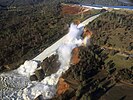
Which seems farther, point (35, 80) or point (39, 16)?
point (39, 16)

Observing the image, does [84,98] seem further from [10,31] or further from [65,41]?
[10,31]

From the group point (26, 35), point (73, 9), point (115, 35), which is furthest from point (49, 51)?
point (73, 9)

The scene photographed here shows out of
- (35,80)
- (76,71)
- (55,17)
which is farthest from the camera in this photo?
(55,17)

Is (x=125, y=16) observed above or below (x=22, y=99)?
above

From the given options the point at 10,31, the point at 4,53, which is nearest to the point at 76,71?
the point at 4,53

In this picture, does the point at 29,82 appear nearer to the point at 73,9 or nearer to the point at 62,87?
the point at 62,87

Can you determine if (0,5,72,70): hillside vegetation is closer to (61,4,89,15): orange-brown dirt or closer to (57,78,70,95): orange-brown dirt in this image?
(61,4,89,15): orange-brown dirt

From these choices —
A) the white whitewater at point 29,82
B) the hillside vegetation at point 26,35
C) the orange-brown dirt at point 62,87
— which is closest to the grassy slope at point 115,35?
the white whitewater at point 29,82
